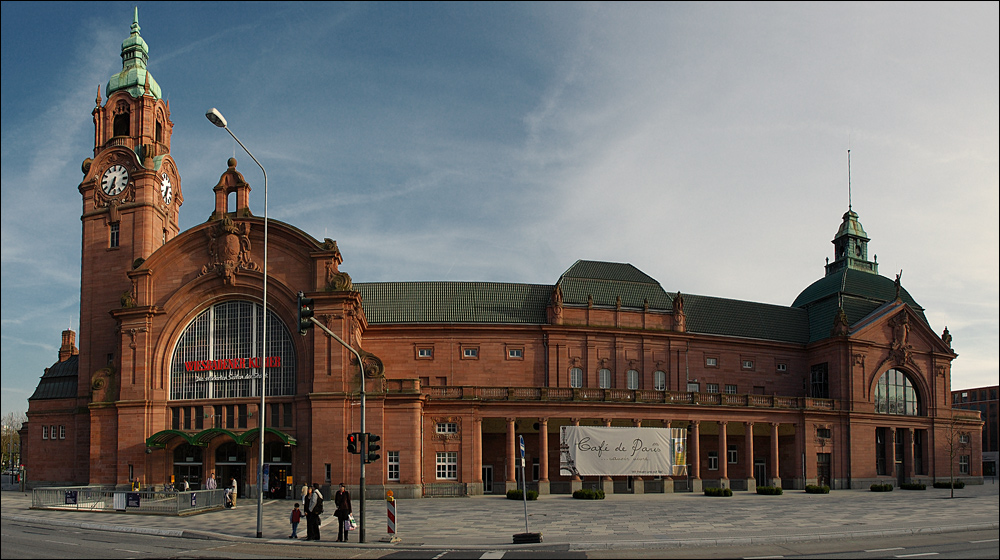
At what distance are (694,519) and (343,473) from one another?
83.5 ft

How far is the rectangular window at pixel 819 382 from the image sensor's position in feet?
240

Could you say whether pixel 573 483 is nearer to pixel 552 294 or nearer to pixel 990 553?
pixel 552 294

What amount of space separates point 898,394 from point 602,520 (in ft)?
156

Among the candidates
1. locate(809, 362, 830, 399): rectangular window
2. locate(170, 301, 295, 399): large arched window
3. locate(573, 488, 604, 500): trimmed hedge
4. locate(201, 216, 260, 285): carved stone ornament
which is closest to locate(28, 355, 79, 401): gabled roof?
locate(170, 301, 295, 399): large arched window

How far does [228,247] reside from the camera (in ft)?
194

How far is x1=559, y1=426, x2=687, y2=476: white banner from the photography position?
57.7m

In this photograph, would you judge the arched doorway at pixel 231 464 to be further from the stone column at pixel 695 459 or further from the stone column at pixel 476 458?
the stone column at pixel 695 459

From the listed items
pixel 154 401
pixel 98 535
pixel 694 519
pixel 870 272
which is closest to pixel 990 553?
pixel 694 519

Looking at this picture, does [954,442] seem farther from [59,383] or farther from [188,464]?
[59,383]

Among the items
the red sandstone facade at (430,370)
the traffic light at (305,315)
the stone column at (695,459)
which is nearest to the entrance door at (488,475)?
the red sandstone facade at (430,370)

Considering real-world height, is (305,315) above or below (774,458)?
above

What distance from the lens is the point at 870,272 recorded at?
275 ft

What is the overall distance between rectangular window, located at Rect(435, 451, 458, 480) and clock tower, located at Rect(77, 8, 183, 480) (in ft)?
90.4

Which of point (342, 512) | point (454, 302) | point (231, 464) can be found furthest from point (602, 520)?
point (454, 302)
